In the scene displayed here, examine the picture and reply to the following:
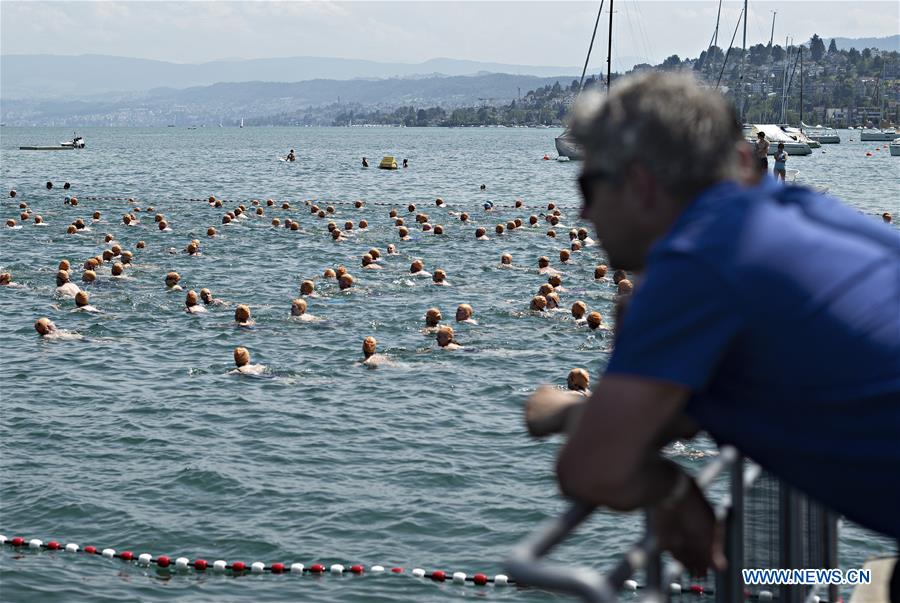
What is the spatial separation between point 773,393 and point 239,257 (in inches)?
1144

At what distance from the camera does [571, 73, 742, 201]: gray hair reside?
8.01ft

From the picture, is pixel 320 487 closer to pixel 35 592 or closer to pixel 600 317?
pixel 35 592

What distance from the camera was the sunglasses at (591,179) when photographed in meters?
2.52

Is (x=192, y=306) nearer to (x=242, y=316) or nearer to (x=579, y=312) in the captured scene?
(x=242, y=316)

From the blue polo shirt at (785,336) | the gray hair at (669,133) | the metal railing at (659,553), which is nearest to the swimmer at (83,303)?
the metal railing at (659,553)

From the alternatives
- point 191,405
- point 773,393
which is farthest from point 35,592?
point 773,393

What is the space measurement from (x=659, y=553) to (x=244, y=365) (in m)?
15.6

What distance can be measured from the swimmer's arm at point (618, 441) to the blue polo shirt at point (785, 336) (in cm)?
4

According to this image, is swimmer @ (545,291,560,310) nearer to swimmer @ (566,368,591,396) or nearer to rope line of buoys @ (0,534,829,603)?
swimmer @ (566,368,591,396)

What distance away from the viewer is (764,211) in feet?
7.78

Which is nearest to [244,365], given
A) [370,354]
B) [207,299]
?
[370,354]

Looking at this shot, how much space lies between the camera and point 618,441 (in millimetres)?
2363

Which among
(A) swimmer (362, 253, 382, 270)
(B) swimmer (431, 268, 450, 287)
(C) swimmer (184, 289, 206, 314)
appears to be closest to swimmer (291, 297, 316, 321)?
(C) swimmer (184, 289, 206, 314)

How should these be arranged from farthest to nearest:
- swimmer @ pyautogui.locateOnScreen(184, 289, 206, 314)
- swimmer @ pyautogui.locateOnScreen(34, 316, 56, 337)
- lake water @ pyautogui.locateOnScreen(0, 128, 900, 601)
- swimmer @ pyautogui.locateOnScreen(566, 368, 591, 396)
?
1. swimmer @ pyautogui.locateOnScreen(184, 289, 206, 314)
2. swimmer @ pyautogui.locateOnScreen(34, 316, 56, 337)
3. swimmer @ pyautogui.locateOnScreen(566, 368, 591, 396)
4. lake water @ pyautogui.locateOnScreen(0, 128, 900, 601)
